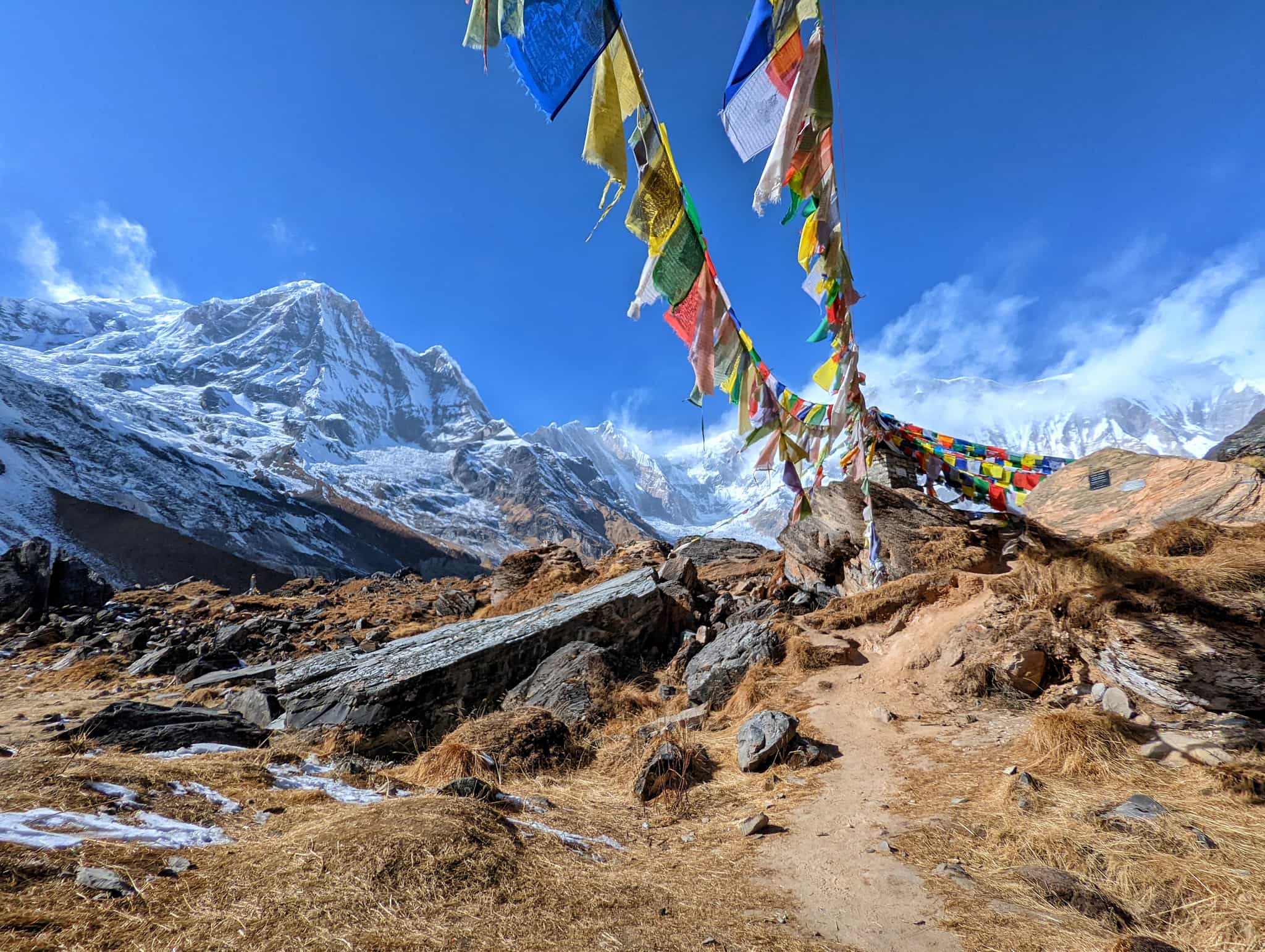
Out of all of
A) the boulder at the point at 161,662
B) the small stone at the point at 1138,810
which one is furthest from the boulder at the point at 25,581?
the small stone at the point at 1138,810

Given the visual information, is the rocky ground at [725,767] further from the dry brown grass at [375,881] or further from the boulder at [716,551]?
the boulder at [716,551]

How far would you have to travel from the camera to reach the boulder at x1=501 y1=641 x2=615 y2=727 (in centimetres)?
700

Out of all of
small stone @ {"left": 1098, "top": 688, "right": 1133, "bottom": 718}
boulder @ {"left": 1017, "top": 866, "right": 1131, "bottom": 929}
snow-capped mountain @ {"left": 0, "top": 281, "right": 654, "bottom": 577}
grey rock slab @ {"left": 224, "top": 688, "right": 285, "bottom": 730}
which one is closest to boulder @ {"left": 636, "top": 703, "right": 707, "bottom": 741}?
boulder @ {"left": 1017, "top": 866, "right": 1131, "bottom": 929}

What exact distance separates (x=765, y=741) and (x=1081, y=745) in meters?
2.63

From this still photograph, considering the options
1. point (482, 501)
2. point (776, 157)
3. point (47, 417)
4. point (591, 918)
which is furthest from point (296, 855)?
point (482, 501)

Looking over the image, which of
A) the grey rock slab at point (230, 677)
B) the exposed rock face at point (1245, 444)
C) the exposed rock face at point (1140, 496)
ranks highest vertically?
the exposed rock face at point (1245, 444)

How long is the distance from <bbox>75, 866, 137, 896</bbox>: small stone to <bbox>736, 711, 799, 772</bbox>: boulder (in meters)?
4.63

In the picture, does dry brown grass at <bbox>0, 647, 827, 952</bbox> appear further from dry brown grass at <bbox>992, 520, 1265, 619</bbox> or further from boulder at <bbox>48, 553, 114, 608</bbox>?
boulder at <bbox>48, 553, 114, 608</bbox>

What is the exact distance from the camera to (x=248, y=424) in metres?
130

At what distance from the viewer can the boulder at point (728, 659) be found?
24.0 ft

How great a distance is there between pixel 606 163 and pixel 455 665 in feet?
21.4

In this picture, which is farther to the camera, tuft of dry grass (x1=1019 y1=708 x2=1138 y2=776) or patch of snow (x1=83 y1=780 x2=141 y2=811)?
tuft of dry grass (x1=1019 y1=708 x2=1138 y2=776)

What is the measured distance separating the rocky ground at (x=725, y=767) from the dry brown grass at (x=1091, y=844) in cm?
2

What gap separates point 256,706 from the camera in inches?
277
